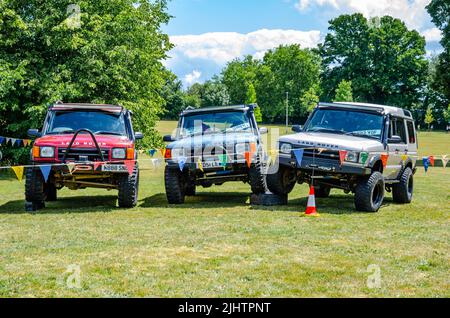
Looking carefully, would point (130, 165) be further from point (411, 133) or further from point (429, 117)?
point (429, 117)

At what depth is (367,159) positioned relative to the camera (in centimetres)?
1061

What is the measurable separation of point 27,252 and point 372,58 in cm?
7382

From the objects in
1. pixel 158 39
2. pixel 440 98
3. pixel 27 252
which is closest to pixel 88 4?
pixel 158 39

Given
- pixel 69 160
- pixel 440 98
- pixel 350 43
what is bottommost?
pixel 69 160

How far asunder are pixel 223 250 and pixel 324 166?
4100mm

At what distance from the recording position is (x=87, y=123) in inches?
463

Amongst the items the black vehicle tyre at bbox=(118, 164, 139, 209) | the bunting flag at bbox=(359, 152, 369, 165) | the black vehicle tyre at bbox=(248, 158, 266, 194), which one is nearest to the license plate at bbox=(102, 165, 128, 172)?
the black vehicle tyre at bbox=(118, 164, 139, 209)

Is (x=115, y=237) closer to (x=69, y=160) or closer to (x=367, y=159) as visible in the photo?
(x=69, y=160)

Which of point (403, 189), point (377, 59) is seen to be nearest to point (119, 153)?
point (403, 189)

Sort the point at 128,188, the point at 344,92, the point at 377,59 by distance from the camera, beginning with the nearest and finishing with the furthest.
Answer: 1. the point at 128,188
2. the point at 344,92
3. the point at 377,59

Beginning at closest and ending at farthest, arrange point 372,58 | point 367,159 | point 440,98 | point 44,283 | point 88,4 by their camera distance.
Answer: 1. point 44,283
2. point 367,159
3. point 88,4
4. point 372,58
5. point 440,98

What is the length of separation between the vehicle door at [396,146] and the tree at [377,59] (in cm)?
6301

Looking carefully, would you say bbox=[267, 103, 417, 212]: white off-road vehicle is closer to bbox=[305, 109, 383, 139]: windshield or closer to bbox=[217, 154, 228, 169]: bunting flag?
bbox=[305, 109, 383, 139]: windshield

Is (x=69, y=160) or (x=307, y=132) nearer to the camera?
(x=69, y=160)
